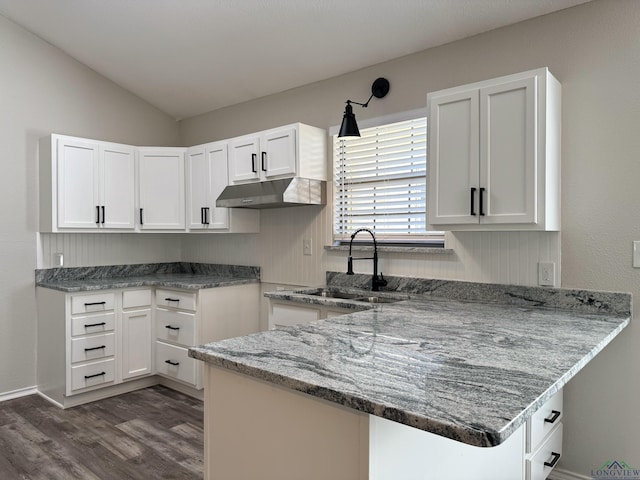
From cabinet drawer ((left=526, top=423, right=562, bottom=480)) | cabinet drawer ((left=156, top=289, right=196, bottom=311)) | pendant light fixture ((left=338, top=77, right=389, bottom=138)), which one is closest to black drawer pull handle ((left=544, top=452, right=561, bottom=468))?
cabinet drawer ((left=526, top=423, right=562, bottom=480))

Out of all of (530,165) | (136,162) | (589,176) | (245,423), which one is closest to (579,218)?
(589,176)

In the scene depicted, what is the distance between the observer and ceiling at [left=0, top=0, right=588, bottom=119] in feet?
9.02

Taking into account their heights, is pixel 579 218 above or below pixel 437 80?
below

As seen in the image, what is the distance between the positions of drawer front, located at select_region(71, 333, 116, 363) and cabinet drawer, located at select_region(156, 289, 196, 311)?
444mm

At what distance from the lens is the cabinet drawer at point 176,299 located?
3631 mm

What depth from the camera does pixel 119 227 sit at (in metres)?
4.02

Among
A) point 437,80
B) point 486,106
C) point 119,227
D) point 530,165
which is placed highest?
point 437,80

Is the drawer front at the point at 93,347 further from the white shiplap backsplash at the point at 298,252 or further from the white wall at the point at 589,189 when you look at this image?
the white wall at the point at 589,189

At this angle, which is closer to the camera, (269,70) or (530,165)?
(530,165)

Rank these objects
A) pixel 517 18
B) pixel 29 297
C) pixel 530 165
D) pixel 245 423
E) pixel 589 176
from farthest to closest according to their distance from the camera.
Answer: pixel 29 297, pixel 517 18, pixel 589 176, pixel 530 165, pixel 245 423

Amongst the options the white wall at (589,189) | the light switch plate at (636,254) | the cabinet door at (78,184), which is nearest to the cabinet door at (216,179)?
the cabinet door at (78,184)

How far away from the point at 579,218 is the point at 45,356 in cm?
393

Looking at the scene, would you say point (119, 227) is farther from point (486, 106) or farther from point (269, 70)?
point (486, 106)

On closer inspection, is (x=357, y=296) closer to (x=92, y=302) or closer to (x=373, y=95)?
(x=373, y=95)
